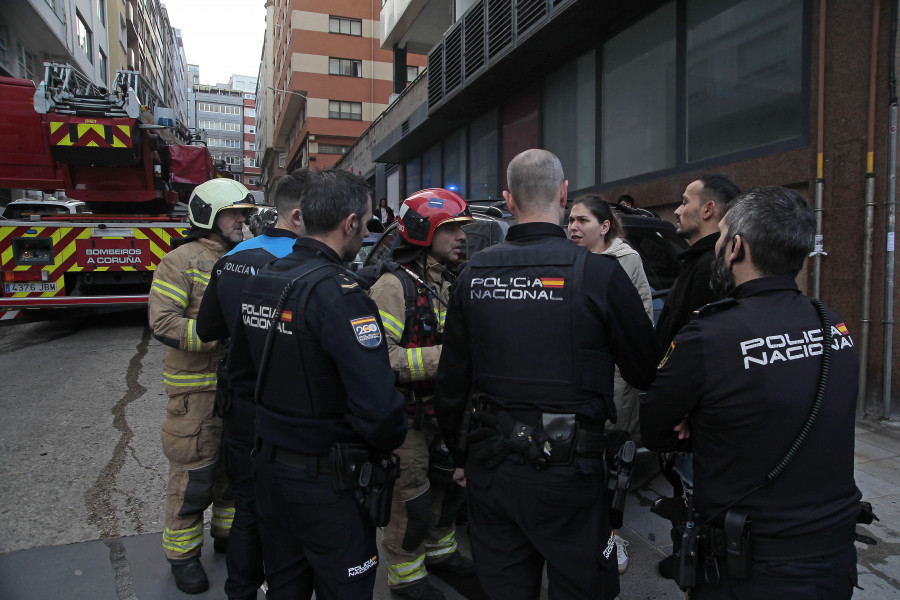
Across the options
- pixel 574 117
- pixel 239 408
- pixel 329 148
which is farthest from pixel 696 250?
pixel 329 148

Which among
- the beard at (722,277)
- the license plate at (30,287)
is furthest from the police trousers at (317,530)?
the license plate at (30,287)

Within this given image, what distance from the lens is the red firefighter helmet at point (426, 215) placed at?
9.42ft

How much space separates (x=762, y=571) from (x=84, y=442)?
505 centimetres

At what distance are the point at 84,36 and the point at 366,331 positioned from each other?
26.3 m

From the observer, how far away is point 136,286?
907 centimetres

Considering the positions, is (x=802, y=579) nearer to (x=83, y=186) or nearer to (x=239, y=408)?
(x=239, y=408)

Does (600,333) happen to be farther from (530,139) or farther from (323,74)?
(323,74)

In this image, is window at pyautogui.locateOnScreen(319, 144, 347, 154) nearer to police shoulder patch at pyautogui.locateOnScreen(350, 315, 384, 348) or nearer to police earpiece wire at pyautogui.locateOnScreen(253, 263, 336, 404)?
police earpiece wire at pyautogui.locateOnScreen(253, 263, 336, 404)

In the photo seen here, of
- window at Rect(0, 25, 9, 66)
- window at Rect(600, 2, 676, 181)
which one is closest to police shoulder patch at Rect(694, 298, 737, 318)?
window at Rect(600, 2, 676, 181)

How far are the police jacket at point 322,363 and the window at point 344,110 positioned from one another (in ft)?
116

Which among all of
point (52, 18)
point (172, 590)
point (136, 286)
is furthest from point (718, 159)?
point (52, 18)

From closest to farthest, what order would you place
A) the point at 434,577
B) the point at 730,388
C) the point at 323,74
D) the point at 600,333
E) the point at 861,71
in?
the point at 730,388 < the point at 600,333 < the point at 434,577 < the point at 861,71 < the point at 323,74

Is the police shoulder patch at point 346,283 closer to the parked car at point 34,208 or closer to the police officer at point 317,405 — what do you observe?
the police officer at point 317,405

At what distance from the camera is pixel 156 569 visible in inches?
120
